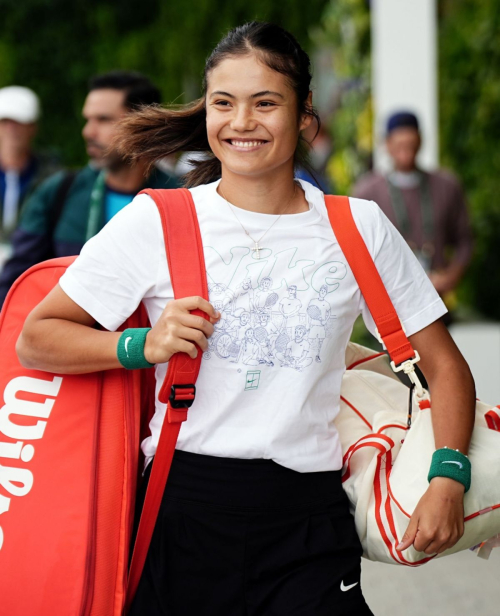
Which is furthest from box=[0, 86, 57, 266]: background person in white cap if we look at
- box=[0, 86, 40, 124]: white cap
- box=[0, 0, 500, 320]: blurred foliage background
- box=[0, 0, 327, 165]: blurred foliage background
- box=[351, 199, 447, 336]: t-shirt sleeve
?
box=[0, 0, 327, 165]: blurred foliage background

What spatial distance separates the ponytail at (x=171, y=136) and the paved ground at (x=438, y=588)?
2002 millimetres

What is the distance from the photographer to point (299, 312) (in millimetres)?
2104

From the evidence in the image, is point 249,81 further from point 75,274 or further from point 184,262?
point 75,274

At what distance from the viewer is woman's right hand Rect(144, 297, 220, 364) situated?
1.97 m

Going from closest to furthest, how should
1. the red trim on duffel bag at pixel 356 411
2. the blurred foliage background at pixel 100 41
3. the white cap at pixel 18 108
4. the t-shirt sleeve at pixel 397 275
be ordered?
1. the t-shirt sleeve at pixel 397 275
2. the red trim on duffel bag at pixel 356 411
3. the white cap at pixel 18 108
4. the blurred foliage background at pixel 100 41

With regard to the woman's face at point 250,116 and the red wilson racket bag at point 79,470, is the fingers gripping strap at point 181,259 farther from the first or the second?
the woman's face at point 250,116

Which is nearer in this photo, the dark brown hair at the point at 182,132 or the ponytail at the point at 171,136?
the dark brown hair at the point at 182,132

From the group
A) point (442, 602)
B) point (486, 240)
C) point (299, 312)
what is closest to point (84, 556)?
point (299, 312)

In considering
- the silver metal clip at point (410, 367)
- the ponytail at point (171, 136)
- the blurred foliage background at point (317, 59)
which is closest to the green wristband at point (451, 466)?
the silver metal clip at point (410, 367)

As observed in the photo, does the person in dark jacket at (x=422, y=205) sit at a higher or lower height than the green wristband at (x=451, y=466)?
higher

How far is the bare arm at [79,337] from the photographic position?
6.53 feet

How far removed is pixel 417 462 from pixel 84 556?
0.74 meters

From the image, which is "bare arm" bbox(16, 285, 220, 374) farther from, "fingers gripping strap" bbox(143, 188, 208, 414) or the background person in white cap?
the background person in white cap

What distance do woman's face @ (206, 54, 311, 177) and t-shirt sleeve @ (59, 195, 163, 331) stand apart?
0.78 feet
